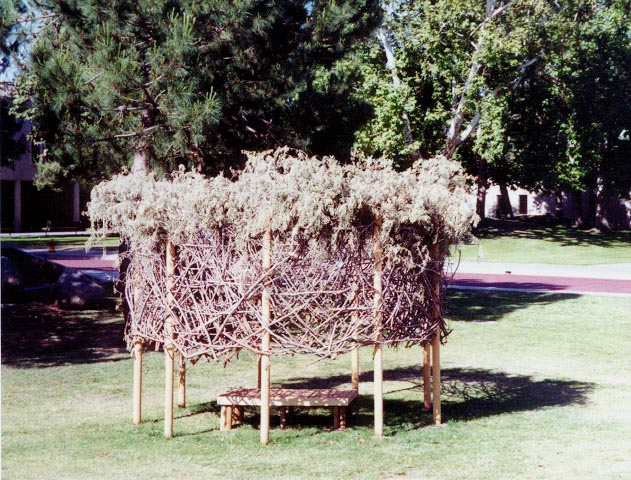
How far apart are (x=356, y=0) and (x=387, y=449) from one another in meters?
8.86

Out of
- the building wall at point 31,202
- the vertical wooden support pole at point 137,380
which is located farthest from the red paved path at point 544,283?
the building wall at point 31,202

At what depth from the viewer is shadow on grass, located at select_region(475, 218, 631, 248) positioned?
42250 millimetres

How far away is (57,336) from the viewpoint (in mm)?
15750

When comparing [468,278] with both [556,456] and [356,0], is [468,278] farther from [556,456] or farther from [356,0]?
[556,456]

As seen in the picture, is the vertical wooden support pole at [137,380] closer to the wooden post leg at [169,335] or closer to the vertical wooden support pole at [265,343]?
the wooden post leg at [169,335]

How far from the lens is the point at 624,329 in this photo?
1641cm

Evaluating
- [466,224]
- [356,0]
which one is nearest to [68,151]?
[356,0]

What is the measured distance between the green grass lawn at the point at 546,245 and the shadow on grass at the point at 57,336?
20271 millimetres

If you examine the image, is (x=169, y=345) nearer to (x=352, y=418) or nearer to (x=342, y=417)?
(x=342, y=417)

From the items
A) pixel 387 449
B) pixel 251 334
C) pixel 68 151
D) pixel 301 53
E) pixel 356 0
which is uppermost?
pixel 356 0

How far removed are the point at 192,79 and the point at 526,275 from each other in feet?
60.7

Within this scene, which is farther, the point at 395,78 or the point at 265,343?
the point at 395,78

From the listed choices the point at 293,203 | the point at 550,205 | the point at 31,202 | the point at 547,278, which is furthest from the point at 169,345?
the point at 550,205

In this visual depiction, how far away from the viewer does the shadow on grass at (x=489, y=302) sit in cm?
1867
